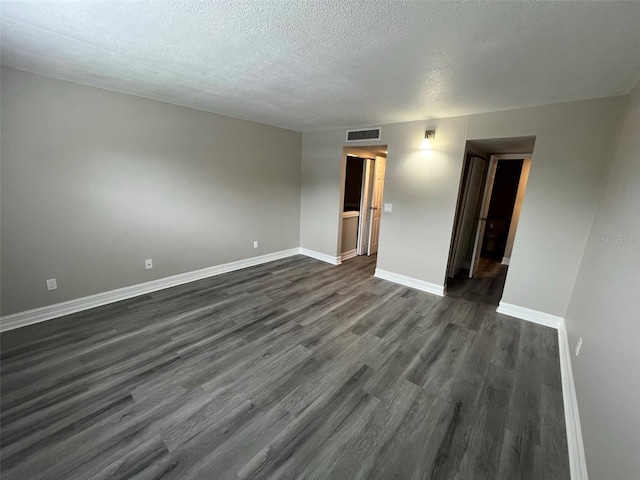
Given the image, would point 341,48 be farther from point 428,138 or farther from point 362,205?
point 362,205

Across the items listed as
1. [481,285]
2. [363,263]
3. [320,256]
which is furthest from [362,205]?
[481,285]

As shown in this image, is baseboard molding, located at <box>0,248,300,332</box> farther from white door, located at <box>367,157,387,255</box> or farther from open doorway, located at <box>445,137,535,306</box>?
open doorway, located at <box>445,137,535,306</box>

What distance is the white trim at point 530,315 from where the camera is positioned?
290cm

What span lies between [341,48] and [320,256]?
3.78 metres

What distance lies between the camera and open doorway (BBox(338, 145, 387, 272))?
5.05 meters

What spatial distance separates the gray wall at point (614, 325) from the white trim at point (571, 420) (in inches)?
2.9

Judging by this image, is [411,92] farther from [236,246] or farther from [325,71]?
[236,246]

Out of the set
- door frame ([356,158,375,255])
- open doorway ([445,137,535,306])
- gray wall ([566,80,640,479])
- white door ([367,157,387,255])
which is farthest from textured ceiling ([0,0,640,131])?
white door ([367,157,387,255])

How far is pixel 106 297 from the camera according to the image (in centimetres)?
303

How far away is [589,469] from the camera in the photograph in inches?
51.1

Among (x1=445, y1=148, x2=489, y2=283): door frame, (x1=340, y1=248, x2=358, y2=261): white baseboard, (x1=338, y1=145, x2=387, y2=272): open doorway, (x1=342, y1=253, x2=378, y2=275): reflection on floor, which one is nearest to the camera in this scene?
(x1=445, y1=148, x2=489, y2=283): door frame

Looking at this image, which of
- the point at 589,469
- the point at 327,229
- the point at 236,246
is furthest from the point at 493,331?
the point at 236,246

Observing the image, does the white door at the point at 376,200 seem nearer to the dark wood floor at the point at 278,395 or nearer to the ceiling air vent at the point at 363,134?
the ceiling air vent at the point at 363,134

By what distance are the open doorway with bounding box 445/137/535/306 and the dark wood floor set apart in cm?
107
